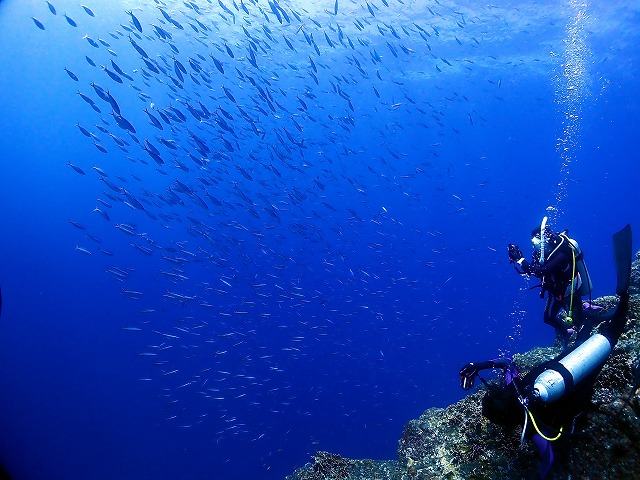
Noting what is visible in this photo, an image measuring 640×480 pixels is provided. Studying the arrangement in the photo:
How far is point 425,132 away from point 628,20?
60359 mm

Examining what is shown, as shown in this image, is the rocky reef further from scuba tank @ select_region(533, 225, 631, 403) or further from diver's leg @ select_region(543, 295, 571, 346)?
diver's leg @ select_region(543, 295, 571, 346)

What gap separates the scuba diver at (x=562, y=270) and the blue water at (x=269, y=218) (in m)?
6.63

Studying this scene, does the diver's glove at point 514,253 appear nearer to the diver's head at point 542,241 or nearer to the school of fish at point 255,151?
the diver's head at point 542,241

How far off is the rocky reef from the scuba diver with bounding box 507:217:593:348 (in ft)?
2.70

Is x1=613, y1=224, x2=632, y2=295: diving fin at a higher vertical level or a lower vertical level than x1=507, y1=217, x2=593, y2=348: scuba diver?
lower

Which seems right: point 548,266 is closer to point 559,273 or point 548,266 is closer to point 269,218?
point 559,273

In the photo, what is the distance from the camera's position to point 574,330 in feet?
18.1

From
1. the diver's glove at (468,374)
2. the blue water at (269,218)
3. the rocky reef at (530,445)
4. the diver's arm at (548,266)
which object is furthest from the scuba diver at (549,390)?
the blue water at (269,218)

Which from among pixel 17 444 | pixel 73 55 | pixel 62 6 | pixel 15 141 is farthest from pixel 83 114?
pixel 17 444

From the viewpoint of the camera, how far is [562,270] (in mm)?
5293

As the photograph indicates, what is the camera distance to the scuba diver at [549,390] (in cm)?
306

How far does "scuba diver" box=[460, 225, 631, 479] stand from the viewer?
3.06 meters

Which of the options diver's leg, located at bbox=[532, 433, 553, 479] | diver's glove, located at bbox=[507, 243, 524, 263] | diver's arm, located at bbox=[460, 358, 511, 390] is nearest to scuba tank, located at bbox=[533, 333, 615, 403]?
diver's arm, located at bbox=[460, 358, 511, 390]

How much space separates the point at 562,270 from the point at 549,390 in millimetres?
2907
